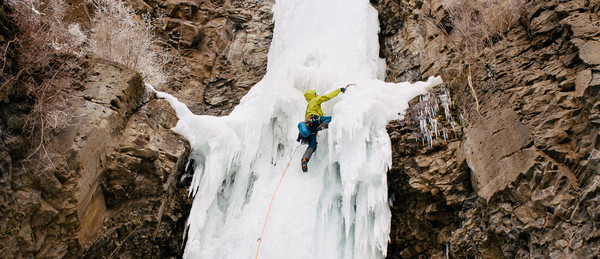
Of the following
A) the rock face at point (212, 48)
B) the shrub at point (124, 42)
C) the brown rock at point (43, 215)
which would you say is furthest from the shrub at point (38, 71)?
the rock face at point (212, 48)

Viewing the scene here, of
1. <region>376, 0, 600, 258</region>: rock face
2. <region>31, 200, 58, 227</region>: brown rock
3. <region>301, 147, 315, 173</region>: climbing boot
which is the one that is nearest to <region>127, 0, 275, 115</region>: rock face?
<region>301, 147, 315, 173</region>: climbing boot

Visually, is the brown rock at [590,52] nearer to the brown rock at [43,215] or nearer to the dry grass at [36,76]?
the dry grass at [36,76]

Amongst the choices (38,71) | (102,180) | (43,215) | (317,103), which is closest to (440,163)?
(317,103)

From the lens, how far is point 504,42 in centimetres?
511

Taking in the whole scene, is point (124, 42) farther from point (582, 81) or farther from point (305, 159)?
point (582, 81)

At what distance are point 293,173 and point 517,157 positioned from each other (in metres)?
3.31

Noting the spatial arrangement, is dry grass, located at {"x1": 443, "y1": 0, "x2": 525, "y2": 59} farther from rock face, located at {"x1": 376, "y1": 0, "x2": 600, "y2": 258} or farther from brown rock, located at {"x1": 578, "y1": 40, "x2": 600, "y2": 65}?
brown rock, located at {"x1": 578, "y1": 40, "x2": 600, "y2": 65}

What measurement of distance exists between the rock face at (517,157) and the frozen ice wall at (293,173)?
439 millimetres

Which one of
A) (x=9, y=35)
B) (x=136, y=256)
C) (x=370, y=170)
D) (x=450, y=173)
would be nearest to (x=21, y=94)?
(x=9, y=35)

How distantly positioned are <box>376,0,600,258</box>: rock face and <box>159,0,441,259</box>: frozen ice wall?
0.44 metres

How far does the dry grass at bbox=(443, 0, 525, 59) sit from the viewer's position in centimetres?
531

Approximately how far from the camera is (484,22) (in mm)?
5660

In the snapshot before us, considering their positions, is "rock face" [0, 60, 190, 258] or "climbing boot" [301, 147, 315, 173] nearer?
"rock face" [0, 60, 190, 258]

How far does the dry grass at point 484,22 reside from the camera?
17.4 feet
